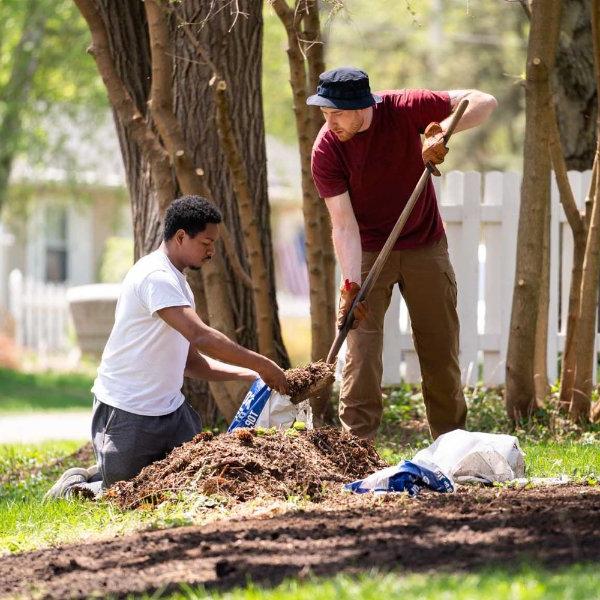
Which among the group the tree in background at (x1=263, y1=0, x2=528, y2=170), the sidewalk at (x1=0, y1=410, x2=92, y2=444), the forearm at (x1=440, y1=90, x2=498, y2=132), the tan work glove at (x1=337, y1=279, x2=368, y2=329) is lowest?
the sidewalk at (x1=0, y1=410, x2=92, y2=444)

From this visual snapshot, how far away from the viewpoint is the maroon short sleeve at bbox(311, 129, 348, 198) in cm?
662

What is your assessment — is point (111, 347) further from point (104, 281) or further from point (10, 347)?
point (104, 281)

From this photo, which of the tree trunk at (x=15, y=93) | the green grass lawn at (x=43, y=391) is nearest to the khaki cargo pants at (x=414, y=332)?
the green grass lawn at (x=43, y=391)

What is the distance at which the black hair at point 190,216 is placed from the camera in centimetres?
609

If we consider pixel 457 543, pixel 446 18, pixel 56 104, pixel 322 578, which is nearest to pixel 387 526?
pixel 457 543

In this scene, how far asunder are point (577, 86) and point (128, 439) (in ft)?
18.7

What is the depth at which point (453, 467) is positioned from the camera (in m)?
5.84

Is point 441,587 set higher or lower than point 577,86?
lower

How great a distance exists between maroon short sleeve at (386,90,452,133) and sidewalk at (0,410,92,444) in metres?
5.19

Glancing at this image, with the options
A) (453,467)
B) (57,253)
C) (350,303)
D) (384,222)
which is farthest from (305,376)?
(57,253)

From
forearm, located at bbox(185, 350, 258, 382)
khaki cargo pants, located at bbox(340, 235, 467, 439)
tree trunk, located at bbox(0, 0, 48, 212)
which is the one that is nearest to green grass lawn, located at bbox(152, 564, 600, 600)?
forearm, located at bbox(185, 350, 258, 382)

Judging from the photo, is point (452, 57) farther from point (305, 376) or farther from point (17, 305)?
point (305, 376)

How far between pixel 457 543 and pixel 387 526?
0.45 meters

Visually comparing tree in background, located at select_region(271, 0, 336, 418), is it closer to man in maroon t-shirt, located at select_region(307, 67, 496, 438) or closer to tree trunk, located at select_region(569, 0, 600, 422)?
man in maroon t-shirt, located at select_region(307, 67, 496, 438)
